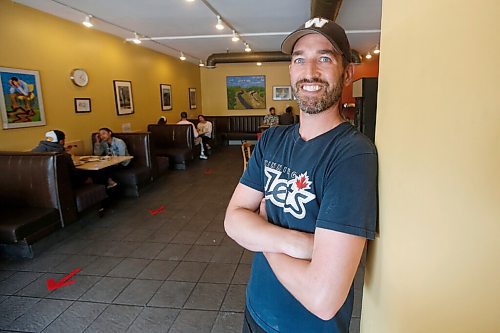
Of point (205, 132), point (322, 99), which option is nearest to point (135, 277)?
point (322, 99)

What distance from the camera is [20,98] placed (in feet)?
13.8

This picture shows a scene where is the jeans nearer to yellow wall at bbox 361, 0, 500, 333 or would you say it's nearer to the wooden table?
yellow wall at bbox 361, 0, 500, 333

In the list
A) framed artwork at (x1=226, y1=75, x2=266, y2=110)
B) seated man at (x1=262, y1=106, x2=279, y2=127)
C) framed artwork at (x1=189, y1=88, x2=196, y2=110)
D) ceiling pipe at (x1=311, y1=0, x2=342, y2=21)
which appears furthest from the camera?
framed artwork at (x1=226, y1=75, x2=266, y2=110)

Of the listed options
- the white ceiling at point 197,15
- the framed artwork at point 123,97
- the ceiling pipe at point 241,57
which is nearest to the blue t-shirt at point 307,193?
the white ceiling at point 197,15

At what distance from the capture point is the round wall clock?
5.18 metres

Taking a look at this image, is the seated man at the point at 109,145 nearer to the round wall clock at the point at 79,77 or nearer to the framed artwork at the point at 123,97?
the round wall clock at the point at 79,77

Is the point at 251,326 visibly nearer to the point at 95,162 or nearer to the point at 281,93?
the point at 95,162

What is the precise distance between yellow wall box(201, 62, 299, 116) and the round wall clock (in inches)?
245

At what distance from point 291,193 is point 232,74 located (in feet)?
35.6

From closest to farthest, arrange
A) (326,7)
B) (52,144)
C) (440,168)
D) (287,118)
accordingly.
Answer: (440,168)
(326,7)
(52,144)
(287,118)

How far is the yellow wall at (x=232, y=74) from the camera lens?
36.1ft

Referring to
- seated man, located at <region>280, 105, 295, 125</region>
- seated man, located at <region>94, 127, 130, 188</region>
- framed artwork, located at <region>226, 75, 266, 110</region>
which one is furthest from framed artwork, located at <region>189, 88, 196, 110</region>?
seated man, located at <region>94, 127, 130, 188</region>

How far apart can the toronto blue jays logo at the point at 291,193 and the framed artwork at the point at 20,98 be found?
4.49 metres

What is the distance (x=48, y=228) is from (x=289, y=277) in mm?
3306
